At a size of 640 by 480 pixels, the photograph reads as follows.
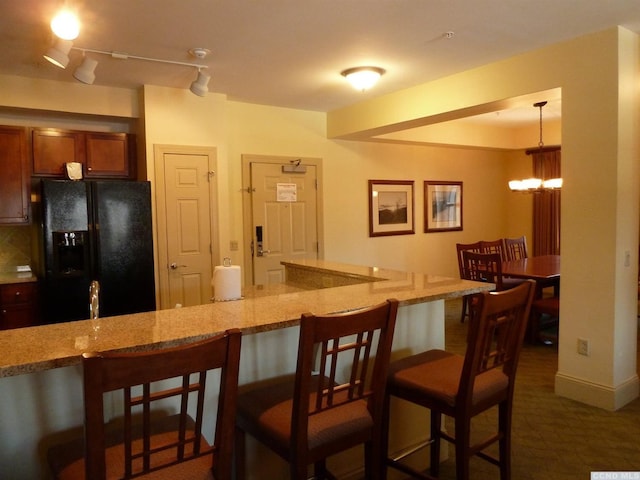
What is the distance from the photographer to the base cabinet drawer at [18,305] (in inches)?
143

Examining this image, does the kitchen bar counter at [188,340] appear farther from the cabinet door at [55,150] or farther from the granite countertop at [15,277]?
the cabinet door at [55,150]

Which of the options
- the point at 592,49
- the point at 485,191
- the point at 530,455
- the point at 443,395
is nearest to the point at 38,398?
the point at 443,395

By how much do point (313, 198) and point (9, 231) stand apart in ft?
9.97

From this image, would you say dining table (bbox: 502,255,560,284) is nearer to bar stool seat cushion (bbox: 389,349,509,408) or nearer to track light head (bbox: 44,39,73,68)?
bar stool seat cushion (bbox: 389,349,509,408)

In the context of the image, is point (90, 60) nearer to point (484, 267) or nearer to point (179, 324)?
point (179, 324)

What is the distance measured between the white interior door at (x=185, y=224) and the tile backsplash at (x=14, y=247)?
1164 millimetres

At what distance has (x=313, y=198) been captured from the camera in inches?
217

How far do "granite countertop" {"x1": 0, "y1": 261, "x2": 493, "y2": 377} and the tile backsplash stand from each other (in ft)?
10.0

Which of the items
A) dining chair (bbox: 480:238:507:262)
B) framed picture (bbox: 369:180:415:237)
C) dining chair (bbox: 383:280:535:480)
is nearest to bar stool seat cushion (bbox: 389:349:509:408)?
dining chair (bbox: 383:280:535:480)

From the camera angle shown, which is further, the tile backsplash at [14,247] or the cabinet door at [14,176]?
the tile backsplash at [14,247]

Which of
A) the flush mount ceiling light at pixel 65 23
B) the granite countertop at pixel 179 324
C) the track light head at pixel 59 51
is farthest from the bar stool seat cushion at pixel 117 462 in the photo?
the track light head at pixel 59 51

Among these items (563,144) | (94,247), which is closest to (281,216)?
(94,247)

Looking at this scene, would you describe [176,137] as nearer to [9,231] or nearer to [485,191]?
[9,231]

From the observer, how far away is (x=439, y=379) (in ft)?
6.40
